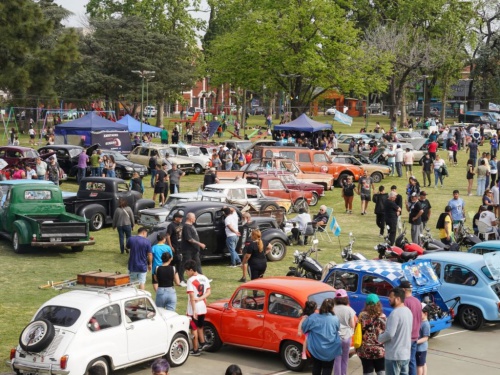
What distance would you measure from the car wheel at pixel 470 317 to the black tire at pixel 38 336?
8.06 meters

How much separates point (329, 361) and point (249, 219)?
8987 millimetres

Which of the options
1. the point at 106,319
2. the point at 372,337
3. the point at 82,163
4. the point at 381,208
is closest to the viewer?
the point at 372,337

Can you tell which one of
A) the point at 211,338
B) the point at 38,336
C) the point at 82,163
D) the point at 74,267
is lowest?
the point at 74,267

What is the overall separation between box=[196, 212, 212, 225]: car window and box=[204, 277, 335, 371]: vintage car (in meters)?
5.65

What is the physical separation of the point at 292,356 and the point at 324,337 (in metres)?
2.02

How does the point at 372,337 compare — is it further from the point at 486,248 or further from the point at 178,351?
the point at 486,248

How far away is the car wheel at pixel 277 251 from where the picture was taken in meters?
19.8

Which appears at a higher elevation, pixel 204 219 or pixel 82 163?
pixel 204 219

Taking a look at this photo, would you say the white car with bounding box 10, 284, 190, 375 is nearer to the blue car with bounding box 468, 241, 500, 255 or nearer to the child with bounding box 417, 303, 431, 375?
the child with bounding box 417, 303, 431, 375

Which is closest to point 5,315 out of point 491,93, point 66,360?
point 66,360

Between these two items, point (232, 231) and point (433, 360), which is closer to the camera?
point (433, 360)

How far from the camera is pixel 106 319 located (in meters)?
11.3

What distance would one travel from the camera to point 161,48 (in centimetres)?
7019

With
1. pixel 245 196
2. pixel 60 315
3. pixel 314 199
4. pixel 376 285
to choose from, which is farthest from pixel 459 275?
pixel 314 199
